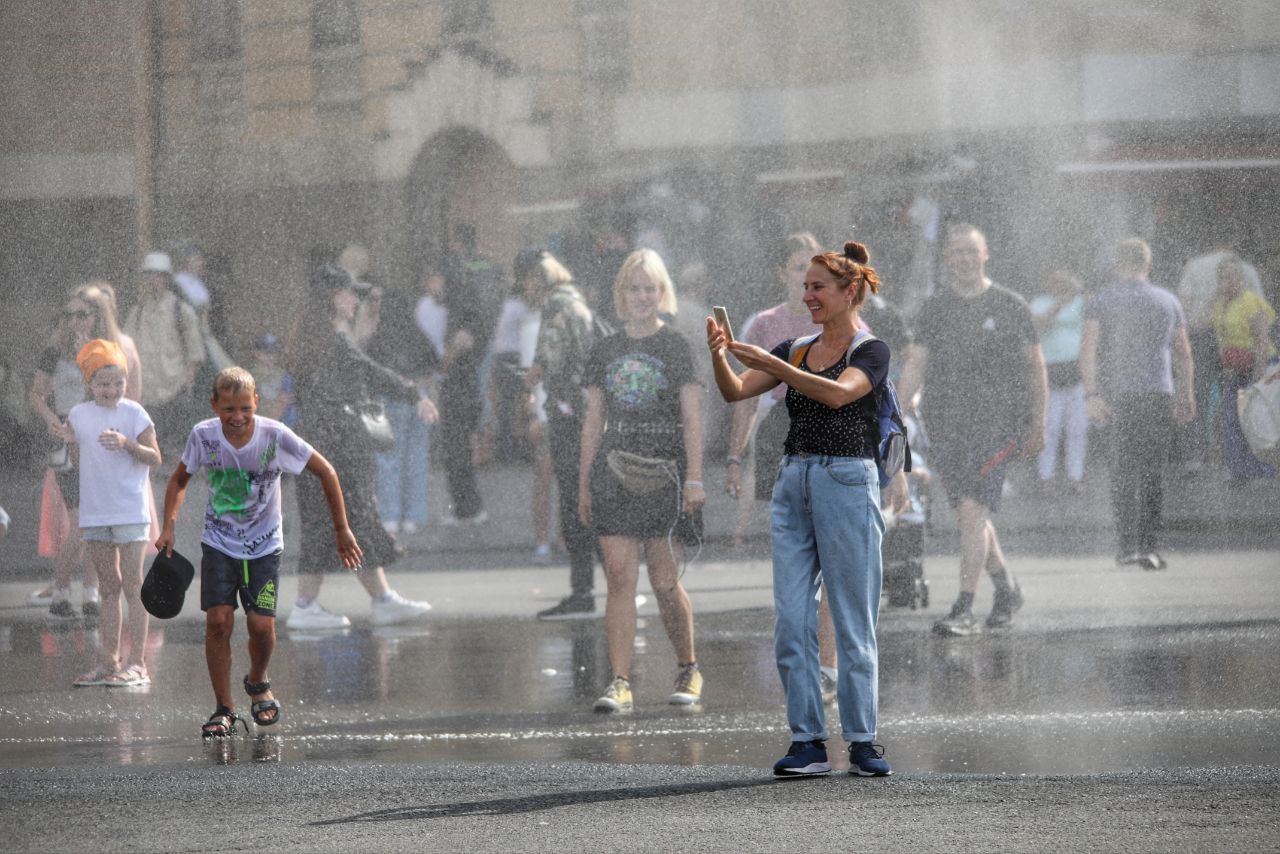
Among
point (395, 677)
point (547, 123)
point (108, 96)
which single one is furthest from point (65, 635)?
point (547, 123)

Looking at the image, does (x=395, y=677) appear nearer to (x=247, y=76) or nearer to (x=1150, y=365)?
(x=247, y=76)

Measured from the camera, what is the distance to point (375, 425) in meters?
9.41

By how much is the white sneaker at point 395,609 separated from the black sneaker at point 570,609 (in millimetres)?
647

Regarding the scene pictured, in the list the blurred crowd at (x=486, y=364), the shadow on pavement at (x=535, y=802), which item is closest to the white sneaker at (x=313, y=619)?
the blurred crowd at (x=486, y=364)

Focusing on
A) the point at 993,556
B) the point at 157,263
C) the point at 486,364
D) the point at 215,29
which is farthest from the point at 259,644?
the point at 215,29

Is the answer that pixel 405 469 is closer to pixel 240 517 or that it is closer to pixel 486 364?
pixel 486 364

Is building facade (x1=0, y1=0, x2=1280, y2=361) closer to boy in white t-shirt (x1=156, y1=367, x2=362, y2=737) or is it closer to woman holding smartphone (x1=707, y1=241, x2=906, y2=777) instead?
boy in white t-shirt (x1=156, y1=367, x2=362, y2=737)

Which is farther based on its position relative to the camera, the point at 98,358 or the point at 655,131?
the point at 655,131

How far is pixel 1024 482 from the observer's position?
9.22 meters

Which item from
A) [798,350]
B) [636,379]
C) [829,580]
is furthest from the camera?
[636,379]

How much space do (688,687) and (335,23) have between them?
4258mm

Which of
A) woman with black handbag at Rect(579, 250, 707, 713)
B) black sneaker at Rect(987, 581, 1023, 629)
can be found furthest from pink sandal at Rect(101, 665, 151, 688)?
black sneaker at Rect(987, 581, 1023, 629)

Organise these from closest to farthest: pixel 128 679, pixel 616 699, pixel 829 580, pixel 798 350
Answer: pixel 829 580 < pixel 798 350 < pixel 616 699 < pixel 128 679

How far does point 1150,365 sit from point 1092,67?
1570 mm
